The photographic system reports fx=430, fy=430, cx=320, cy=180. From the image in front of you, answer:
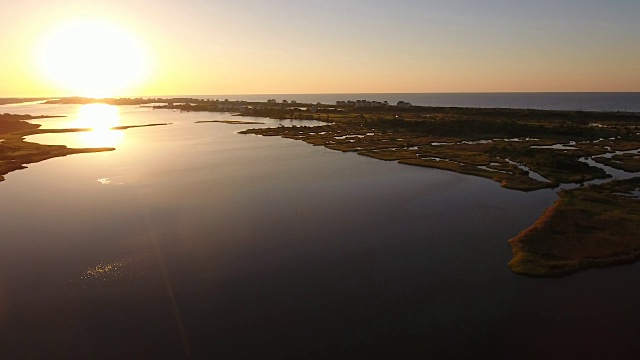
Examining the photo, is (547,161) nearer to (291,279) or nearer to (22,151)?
(291,279)

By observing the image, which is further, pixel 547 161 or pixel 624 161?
pixel 624 161

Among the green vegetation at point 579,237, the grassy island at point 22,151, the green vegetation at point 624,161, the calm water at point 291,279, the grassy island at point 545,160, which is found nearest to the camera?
the calm water at point 291,279

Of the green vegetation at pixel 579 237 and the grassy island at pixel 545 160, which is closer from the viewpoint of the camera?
the green vegetation at pixel 579 237

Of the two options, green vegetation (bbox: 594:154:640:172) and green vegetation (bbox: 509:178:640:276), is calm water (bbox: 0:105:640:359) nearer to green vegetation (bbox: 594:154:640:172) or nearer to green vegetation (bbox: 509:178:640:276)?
green vegetation (bbox: 509:178:640:276)

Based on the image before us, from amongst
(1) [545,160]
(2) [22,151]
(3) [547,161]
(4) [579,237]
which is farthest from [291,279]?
(2) [22,151]

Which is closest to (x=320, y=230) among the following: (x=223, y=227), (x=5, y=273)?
(x=223, y=227)

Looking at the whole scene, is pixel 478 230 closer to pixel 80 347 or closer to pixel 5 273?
pixel 80 347

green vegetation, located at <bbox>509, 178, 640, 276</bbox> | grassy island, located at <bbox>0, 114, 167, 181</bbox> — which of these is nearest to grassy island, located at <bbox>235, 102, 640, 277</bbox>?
green vegetation, located at <bbox>509, 178, 640, 276</bbox>

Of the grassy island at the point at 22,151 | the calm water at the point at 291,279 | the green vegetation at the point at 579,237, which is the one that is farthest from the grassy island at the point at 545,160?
the grassy island at the point at 22,151

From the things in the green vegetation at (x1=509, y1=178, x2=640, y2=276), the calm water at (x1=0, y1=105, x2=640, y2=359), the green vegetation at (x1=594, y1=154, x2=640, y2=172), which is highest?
the green vegetation at (x1=594, y1=154, x2=640, y2=172)

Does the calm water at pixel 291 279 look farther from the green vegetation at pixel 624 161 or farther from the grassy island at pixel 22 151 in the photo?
the green vegetation at pixel 624 161
